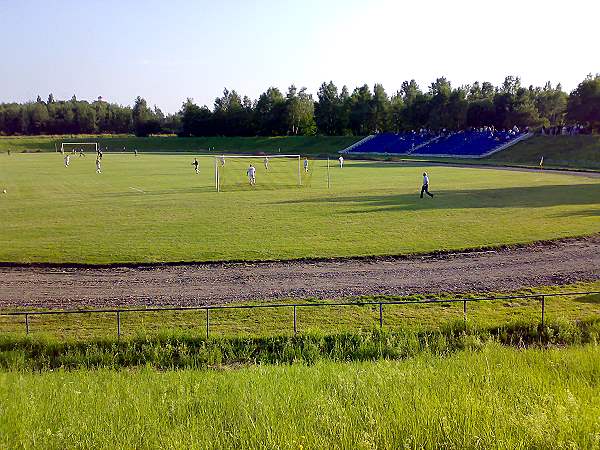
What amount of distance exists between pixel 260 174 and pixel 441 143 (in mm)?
64805

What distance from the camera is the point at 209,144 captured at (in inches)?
5635

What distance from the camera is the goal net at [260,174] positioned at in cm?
5044

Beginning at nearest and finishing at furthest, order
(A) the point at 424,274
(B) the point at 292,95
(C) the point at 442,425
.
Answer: (C) the point at 442,425 < (A) the point at 424,274 < (B) the point at 292,95

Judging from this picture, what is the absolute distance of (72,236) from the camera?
25.6 meters

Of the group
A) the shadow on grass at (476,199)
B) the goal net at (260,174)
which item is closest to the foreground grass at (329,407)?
the shadow on grass at (476,199)

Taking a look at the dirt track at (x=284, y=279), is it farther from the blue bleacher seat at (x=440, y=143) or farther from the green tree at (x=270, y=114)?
the green tree at (x=270, y=114)

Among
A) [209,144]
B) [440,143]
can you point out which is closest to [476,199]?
[440,143]

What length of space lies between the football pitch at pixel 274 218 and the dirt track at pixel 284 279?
1.35m

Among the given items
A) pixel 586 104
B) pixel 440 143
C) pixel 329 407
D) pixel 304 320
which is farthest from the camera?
pixel 440 143

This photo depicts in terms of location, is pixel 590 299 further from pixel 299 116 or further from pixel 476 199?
pixel 299 116

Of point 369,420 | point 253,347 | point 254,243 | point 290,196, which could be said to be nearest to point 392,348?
point 253,347

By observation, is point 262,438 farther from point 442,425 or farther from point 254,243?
point 254,243

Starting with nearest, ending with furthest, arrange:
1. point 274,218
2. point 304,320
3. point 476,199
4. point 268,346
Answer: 1. point 268,346
2. point 304,320
3. point 274,218
4. point 476,199

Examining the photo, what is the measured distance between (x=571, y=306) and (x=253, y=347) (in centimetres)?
919
